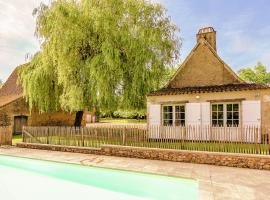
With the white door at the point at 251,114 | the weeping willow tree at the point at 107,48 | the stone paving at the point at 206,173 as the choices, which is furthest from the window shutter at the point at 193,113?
the stone paving at the point at 206,173

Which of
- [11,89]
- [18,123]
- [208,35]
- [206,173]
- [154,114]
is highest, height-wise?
[208,35]

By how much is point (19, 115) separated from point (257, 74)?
5814cm

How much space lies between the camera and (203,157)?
1138 cm

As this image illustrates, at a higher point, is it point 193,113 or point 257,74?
point 257,74

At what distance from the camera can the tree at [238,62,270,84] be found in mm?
63094

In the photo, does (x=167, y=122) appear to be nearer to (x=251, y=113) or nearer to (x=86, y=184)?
(x=251, y=113)

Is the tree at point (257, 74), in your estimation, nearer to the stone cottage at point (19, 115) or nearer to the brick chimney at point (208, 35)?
the brick chimney at point (208, 35)

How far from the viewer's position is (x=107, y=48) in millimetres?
18688

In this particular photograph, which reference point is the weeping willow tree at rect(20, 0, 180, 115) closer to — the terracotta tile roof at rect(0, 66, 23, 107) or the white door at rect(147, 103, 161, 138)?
the white door at rect(147, 103, 161, 138)

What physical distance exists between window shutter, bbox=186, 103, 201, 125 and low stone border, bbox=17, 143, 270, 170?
202 inches

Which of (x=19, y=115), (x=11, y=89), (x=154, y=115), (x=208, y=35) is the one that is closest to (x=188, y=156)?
(x=154, y=115)

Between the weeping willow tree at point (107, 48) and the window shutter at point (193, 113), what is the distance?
13.6 feet

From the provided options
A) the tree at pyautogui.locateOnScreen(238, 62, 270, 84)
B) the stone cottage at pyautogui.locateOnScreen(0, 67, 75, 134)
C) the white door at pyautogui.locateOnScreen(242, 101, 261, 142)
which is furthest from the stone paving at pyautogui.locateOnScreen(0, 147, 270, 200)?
the tree at pyautogui.locateOnScreen(238, 62, 270, 84)

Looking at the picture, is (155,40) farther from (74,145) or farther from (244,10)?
(74,145)
